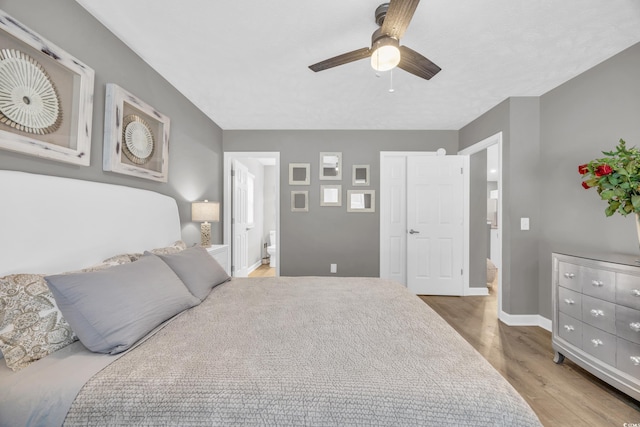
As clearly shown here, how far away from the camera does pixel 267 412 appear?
774 millimetres

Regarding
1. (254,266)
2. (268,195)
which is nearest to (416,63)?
(254,266)

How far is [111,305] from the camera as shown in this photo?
3.58ft

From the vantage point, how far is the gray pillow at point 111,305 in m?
1.03

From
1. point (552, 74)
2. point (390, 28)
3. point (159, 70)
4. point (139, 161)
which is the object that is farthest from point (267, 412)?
point (552, 74)

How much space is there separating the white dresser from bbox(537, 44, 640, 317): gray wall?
1.57ft

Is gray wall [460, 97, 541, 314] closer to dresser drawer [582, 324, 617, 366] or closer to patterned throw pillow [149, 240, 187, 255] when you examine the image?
dresser drawer [582, 324, 617, 366]

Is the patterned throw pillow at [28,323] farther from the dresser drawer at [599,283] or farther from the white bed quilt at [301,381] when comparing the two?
the dresser drawer at [599,283]

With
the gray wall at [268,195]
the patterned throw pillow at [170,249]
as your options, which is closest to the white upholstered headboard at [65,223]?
the patterned throw pillow at [170,249]

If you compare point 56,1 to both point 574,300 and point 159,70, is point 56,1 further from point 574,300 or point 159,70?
point 574,300

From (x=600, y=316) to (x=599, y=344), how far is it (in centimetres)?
19

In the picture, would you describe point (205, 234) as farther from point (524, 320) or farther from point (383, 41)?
point (524, 320)

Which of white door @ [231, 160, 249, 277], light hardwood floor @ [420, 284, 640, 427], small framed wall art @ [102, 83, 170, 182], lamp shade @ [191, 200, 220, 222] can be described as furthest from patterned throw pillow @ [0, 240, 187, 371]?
white door @ [231, 160, 249, 277]

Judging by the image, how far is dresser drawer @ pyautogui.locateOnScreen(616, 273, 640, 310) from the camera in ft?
5.14

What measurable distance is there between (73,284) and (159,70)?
83.7 inches
